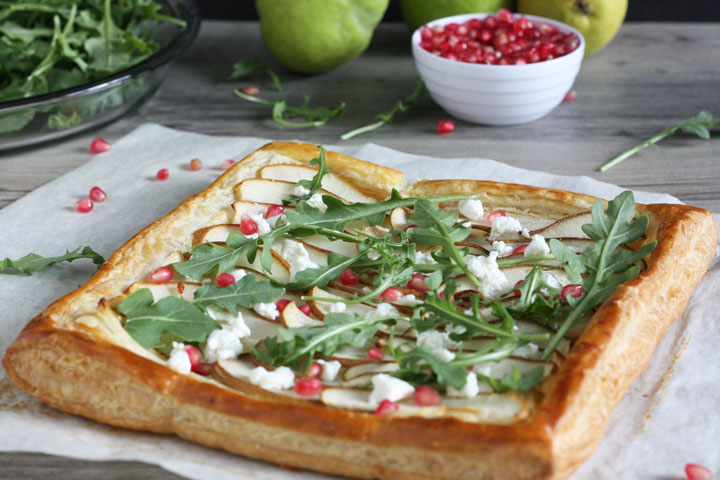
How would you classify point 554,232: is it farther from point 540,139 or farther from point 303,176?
point 540,139

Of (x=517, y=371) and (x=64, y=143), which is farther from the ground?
(x=517, y=371)

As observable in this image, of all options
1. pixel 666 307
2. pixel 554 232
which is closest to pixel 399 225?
pixel 554 232

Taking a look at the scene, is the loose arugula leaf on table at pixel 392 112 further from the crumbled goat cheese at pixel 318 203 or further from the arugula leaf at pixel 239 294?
the arugula leaf at pixel 239 294

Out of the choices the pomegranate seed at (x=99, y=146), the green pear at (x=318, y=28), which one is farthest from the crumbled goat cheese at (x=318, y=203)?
the green pear at (x=318, y=28)

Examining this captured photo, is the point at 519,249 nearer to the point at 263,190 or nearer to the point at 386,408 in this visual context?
the point at 386,408

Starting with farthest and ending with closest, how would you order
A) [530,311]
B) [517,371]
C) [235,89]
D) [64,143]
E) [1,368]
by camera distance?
[235,89]
[64,143]
[1,368]
[530,311]
[517,371]

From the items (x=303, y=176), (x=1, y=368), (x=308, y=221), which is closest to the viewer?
(x=1, y=368)

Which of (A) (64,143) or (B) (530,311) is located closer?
(B) (530,311)
